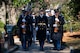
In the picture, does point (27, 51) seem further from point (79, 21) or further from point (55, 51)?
point (79, 21)

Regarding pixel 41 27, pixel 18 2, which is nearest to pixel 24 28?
pixel 41 27

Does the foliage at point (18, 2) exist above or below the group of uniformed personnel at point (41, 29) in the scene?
above

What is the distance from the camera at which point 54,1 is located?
36094 millimetres

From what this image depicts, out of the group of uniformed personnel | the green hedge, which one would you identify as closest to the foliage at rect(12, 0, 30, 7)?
the green hedge

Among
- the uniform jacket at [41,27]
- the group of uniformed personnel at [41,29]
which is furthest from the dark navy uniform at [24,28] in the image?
the uniform jacket at [41,27]

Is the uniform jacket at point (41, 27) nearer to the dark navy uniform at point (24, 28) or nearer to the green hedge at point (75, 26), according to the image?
the dark navy uniform at point (24, 28)

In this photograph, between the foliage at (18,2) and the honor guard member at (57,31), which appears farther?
the foliage at (18,2)

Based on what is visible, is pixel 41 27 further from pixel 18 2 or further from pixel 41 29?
pixel 18 2

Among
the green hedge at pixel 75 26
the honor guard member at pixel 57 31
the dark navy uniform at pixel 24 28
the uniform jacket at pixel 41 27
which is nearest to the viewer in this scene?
the uniform jacket at pixel 41 27

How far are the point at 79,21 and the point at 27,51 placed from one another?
10471 mm

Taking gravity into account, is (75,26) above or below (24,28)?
below

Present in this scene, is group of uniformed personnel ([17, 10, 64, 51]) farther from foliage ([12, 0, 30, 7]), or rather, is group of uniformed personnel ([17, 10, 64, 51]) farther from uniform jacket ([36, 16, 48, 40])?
foliage ([12, 0, 30, 7])

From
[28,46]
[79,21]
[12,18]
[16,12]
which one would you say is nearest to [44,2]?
[16,12]

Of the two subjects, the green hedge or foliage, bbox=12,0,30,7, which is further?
foliage, bbox=12,0,30,7
